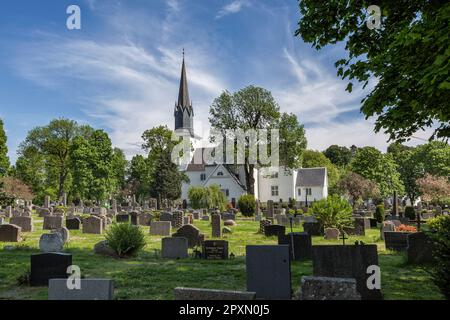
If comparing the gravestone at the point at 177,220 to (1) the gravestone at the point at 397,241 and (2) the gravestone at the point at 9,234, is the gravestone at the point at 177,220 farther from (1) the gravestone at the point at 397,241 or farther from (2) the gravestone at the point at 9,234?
(1) the gravestone at the point at 397,241

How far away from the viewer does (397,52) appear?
7.10m

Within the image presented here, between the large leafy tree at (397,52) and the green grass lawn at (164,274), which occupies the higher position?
the large leafy tree at (397,52)

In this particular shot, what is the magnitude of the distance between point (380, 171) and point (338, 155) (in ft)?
159

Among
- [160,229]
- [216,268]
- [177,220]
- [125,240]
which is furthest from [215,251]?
[177,220]

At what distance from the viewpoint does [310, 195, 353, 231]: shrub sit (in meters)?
18.2

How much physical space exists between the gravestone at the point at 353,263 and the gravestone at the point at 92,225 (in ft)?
48.9

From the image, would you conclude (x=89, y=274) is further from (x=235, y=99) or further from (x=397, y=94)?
(x=235, y=99)

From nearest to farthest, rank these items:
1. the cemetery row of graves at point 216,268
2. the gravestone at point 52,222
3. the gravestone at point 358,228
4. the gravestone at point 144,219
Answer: the cemetery row of graves at point 216,268, the gravestone at point 358,228, the gravestone at point 52,222, the gravestone at point 144,219

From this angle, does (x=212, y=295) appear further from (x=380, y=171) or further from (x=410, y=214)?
(x=380, y=171)

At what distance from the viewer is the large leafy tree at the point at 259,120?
155 ft

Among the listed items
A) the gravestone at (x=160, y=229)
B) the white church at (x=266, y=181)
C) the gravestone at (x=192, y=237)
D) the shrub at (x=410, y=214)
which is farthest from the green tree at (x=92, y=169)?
the gravestone at (x=192, y=237)

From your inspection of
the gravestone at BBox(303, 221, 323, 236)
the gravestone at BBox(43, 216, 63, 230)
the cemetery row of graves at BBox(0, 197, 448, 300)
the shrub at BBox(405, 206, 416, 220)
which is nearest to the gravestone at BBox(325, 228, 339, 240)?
the cemetery row of graves at BBox(0, 197, 448, 300)
